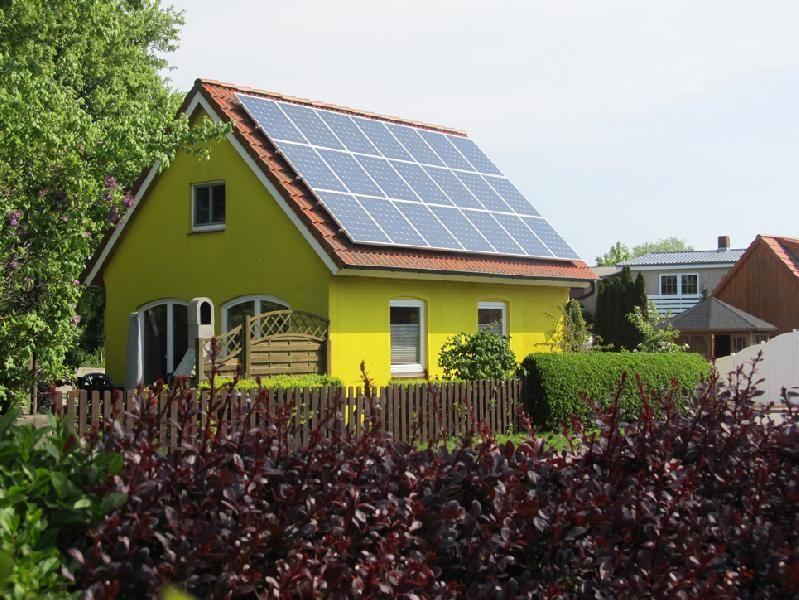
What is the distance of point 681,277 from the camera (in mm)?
67500

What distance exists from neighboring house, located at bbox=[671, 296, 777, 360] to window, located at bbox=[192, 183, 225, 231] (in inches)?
1052

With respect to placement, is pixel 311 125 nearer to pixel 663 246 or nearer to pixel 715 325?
pixel 715 325

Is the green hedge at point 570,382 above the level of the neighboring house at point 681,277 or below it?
below

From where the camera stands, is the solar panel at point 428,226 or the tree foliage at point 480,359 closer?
the tree foliage at point 480,359

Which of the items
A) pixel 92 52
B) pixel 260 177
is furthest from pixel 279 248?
pixel 92 52

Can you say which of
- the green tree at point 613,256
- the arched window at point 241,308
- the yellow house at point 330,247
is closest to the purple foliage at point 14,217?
the yellow house at point 330,247

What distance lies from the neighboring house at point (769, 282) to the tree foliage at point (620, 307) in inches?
257

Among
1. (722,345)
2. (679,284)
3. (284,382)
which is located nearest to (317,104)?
(284,382)

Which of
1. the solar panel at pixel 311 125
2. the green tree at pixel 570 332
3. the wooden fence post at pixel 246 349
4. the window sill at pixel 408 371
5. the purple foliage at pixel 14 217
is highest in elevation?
the solar panel at pixel 311 125

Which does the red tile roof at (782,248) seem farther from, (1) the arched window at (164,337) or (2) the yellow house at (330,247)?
(1) the arched window at (164,337)

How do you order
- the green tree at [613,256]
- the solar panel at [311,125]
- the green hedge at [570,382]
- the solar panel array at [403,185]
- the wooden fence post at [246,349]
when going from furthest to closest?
1. the green tree at [613,256]
2. the solar panel at [311,125]
3. the solar panel array at [403,185]
4. the green hedge at [570,382]
5. the wooden fence post at [246,349]

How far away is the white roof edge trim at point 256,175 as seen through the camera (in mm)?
20641

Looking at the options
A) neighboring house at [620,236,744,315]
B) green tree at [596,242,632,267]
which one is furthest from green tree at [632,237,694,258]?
neighboring house at [620,236,744,315]

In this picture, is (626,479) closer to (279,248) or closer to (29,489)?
(29,489)
